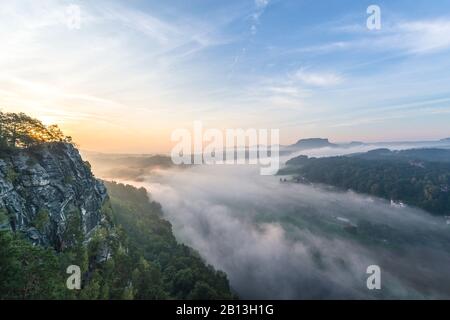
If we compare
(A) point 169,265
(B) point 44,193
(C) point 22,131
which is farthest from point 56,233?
(A) point 169,265

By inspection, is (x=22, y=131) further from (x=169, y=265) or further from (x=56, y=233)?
(x=169, y=265)

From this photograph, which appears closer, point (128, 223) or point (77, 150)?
point (77, 150)

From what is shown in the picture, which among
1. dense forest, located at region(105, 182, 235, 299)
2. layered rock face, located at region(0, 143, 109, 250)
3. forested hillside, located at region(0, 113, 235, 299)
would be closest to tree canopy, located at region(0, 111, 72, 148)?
forested hillside, located at region(0, 113, 235, 299)
